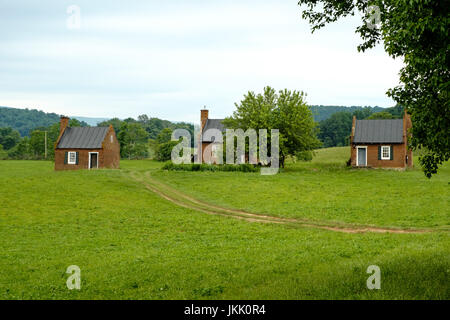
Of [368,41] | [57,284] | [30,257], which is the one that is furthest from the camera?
[30,257]

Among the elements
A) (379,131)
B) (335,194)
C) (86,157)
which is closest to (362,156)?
(379,131)

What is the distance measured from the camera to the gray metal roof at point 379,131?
151ft

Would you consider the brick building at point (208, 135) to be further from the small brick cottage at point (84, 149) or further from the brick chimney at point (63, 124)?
the brick chimney at point (63, 124)

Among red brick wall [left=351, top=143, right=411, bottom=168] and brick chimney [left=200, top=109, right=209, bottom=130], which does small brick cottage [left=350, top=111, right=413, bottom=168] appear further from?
brick chimney [left=200, top=109, right=209, bottom=130]

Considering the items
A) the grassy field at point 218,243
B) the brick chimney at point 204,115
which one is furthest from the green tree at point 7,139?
the grassy field at point 218,243

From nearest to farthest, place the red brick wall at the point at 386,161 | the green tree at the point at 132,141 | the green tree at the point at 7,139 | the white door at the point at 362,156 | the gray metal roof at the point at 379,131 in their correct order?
the red brick wall at the point at 386,161 → the gray metal roof at the point at 379,131 → the white door at the point at 362,156 → the green tree at the point at 132,141 → the green tree at the point at 7,139

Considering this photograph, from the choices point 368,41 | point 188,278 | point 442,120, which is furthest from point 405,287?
point 368,41

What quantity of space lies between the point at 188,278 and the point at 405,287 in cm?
534

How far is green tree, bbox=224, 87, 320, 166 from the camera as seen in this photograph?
4506 centimetres

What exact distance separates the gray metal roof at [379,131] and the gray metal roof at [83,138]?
3237cm

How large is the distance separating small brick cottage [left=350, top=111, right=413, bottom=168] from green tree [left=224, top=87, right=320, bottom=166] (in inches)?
203

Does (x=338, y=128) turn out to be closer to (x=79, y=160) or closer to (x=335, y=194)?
(x=79, y=160)
